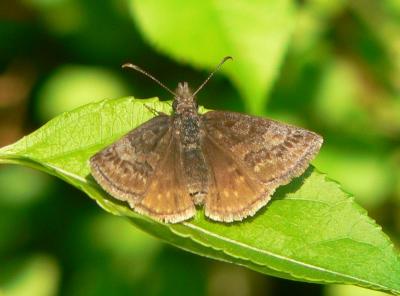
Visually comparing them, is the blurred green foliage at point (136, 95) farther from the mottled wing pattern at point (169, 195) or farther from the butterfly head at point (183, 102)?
the mottled wing pattern at point (169, 195)

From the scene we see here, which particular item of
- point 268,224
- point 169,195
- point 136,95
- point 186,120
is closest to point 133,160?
point 169,195

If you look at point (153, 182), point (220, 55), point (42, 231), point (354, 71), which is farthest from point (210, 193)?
point (354, 71)

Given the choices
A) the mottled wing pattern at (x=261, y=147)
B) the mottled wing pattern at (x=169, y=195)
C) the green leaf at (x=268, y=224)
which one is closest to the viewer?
the green leaf at (x=268, y=224)

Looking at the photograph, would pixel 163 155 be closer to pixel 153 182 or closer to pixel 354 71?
pixel 153 182

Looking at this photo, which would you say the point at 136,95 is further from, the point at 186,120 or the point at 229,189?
the point at 229,189

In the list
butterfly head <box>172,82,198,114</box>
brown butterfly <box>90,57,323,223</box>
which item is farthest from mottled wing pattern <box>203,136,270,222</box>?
butterfly head <box>172,82,198,114</box>

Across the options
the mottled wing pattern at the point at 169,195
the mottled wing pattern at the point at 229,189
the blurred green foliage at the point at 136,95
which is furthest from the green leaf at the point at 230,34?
the blurred green foliage at the point at 136,95
